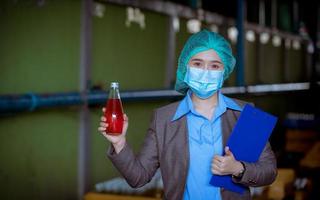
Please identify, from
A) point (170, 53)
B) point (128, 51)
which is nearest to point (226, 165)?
point (128, 51)

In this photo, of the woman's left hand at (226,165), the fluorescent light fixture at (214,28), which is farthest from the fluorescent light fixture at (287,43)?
the woman's left hand at (226,165)

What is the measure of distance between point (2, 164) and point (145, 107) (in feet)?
5.90

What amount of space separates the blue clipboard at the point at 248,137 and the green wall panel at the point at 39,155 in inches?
70.1

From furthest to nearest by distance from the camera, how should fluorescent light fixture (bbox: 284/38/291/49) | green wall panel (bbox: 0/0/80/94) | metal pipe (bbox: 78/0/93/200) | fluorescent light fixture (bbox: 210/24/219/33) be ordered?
fluorescent light fixture (bbox: 284/38/291/49), fluorescent light fixture (bbox: 210/24/219/33), metal pipe (bbox: 78/0/93/200), green wall panel (bbox: 0/0/80/94)

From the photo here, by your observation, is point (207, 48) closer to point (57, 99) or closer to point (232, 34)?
point (57, 99)

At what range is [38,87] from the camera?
3146 millimetres

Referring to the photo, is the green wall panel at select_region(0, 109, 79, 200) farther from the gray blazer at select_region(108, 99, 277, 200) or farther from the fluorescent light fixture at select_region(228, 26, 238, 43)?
the fluorescent light fixture at select_region(228, 26, 238, 43)

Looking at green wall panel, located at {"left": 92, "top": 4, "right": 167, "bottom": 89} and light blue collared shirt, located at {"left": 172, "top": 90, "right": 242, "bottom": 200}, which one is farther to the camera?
green wall panel, located at {"left": 92, "top": 4, "right": 167, "bottom": 89}

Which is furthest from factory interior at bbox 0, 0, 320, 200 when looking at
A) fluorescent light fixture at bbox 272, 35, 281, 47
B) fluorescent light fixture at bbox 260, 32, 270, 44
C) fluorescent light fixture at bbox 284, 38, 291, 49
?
fluorescent light fixture at bbox 284, 38, 291, 49

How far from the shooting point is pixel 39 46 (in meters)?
3.13

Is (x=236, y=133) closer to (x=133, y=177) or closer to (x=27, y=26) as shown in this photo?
(x=133, y=177)

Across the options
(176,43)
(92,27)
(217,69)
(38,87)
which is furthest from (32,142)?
(176,43)

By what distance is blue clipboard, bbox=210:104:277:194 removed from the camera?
152cm

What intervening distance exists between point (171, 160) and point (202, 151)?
11 centimetres
